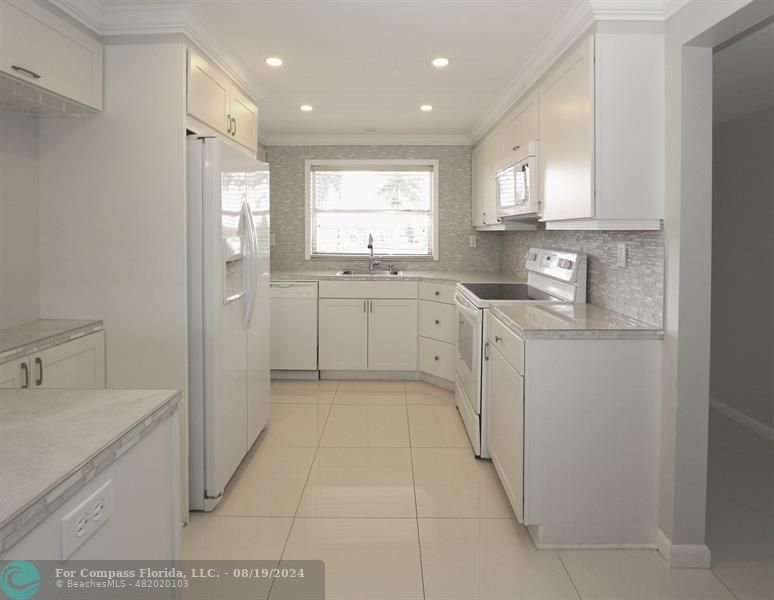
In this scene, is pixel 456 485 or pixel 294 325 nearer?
pixel 456 485

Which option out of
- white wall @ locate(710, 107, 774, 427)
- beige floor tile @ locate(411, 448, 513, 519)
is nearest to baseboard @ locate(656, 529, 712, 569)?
beige floor tile @ locate(411, 448, 513, 519)

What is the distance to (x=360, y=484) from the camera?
2984mm

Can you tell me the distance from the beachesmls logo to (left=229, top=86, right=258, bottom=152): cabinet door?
2.76 metres

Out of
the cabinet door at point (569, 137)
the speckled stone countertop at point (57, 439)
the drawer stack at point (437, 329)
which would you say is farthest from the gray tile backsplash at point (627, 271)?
the speckled stone countertop at point (57, 439)

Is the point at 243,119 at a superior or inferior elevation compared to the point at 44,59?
superior

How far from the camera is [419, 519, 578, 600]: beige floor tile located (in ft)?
6.81

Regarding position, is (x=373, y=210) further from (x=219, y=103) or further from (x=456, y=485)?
(x=456, y=485)

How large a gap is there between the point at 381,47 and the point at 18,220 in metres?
1.90

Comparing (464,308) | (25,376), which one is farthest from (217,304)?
(464,308)

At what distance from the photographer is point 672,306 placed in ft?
7.38

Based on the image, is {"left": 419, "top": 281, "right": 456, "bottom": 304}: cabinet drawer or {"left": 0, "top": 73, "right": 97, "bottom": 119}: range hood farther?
{"left": 419, "top": 281, "right": 456, "bottom": 304}: cabinet drawer

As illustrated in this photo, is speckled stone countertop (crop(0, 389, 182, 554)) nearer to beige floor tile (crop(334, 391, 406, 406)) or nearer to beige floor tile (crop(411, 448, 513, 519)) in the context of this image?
beige floor tile (crop(411, 448, 513, 519))

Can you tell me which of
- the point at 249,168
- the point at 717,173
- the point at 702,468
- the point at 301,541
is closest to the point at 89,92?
the point at 249,168

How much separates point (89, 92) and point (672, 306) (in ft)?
8.31
